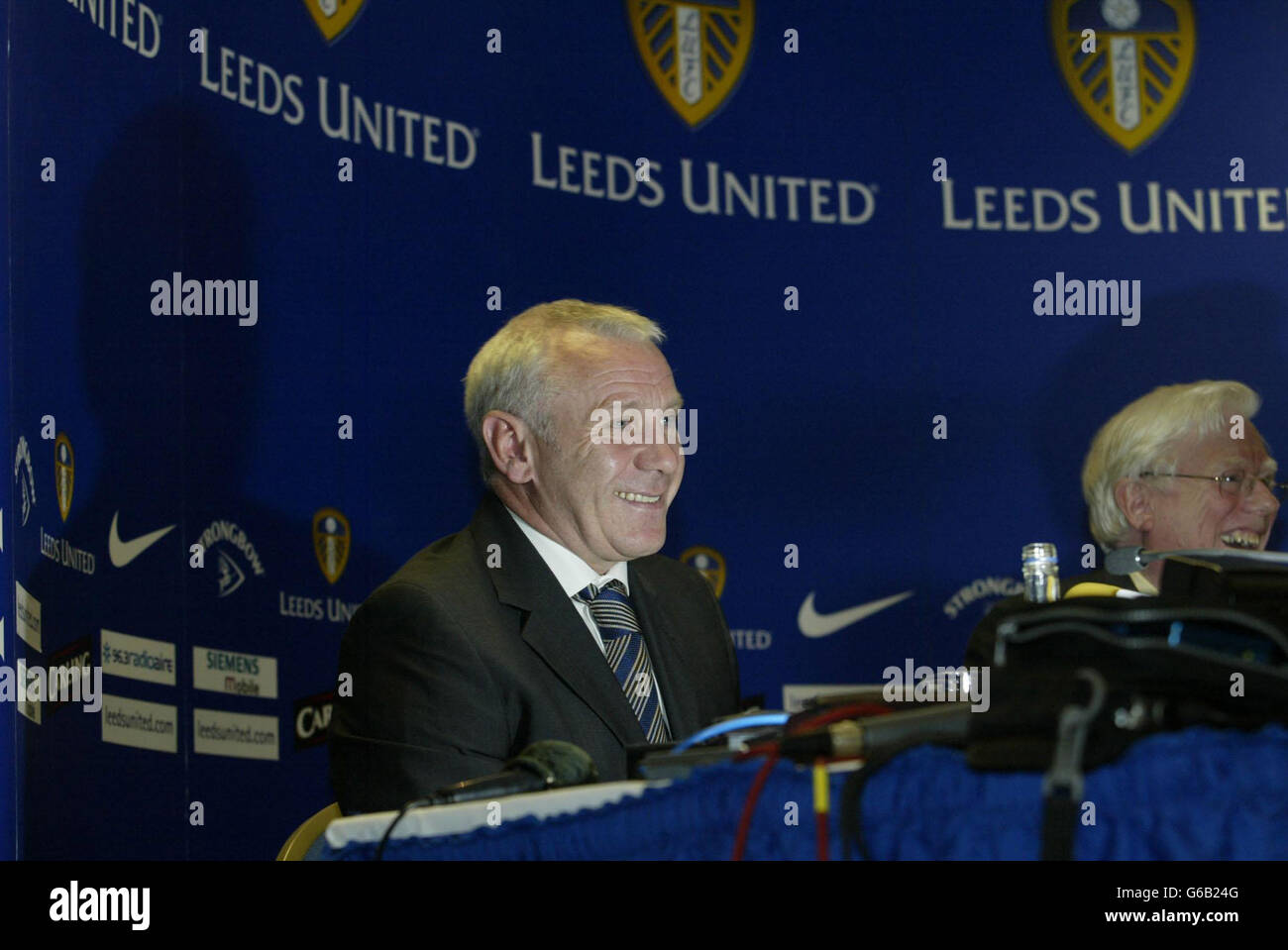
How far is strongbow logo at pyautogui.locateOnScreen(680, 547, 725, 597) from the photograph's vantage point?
417cm

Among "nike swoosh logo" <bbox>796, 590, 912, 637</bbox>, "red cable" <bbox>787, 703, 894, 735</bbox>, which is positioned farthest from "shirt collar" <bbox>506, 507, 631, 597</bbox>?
"nike swoosh logo" <bbox>796, 590, 912, 637</bbox>

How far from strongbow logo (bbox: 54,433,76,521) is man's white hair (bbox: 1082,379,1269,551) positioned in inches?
101

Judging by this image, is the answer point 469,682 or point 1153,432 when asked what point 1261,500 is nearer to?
point 1153,432

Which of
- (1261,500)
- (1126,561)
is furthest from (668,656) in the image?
(1261,500)

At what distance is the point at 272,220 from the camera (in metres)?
3.87

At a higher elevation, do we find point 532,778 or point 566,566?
point 566,566

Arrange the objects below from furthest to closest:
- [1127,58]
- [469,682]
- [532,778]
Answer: [1127,58] → [469,682] → [532,778]

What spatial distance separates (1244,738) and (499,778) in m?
0.56

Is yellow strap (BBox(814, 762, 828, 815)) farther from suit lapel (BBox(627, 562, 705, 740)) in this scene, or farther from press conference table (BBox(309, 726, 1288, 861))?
suit lapel (BBox(627, 562, 705, 740))

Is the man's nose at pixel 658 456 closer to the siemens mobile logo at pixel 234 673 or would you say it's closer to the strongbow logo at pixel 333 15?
the siemens mobile logo at pixel 234 673

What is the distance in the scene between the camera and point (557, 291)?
13.8ft

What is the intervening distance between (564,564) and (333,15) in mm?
2428

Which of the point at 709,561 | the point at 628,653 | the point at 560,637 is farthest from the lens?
the point at 709,561
